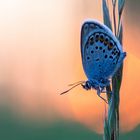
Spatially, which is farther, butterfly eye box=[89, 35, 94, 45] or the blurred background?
the blurred background

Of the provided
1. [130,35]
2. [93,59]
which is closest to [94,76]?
[93,59]

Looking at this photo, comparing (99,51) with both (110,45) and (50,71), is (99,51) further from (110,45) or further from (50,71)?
(50,71)

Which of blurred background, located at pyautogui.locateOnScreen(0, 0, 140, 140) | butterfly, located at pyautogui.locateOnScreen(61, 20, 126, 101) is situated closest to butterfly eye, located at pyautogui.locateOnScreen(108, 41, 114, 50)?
butterfly, located at pyautogui.locateOnScreen(61, 20, 126, 101)

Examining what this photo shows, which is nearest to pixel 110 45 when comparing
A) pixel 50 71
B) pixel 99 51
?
pixel 99 51

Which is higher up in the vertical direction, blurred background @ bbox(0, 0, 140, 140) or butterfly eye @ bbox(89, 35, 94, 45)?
butterfly eye @ bbox(89, 35, 94, 45)

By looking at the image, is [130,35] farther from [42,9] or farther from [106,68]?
[106,68]

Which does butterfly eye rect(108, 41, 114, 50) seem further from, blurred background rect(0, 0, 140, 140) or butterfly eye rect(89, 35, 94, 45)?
blurred background rect(0, 0, 140, 140)
